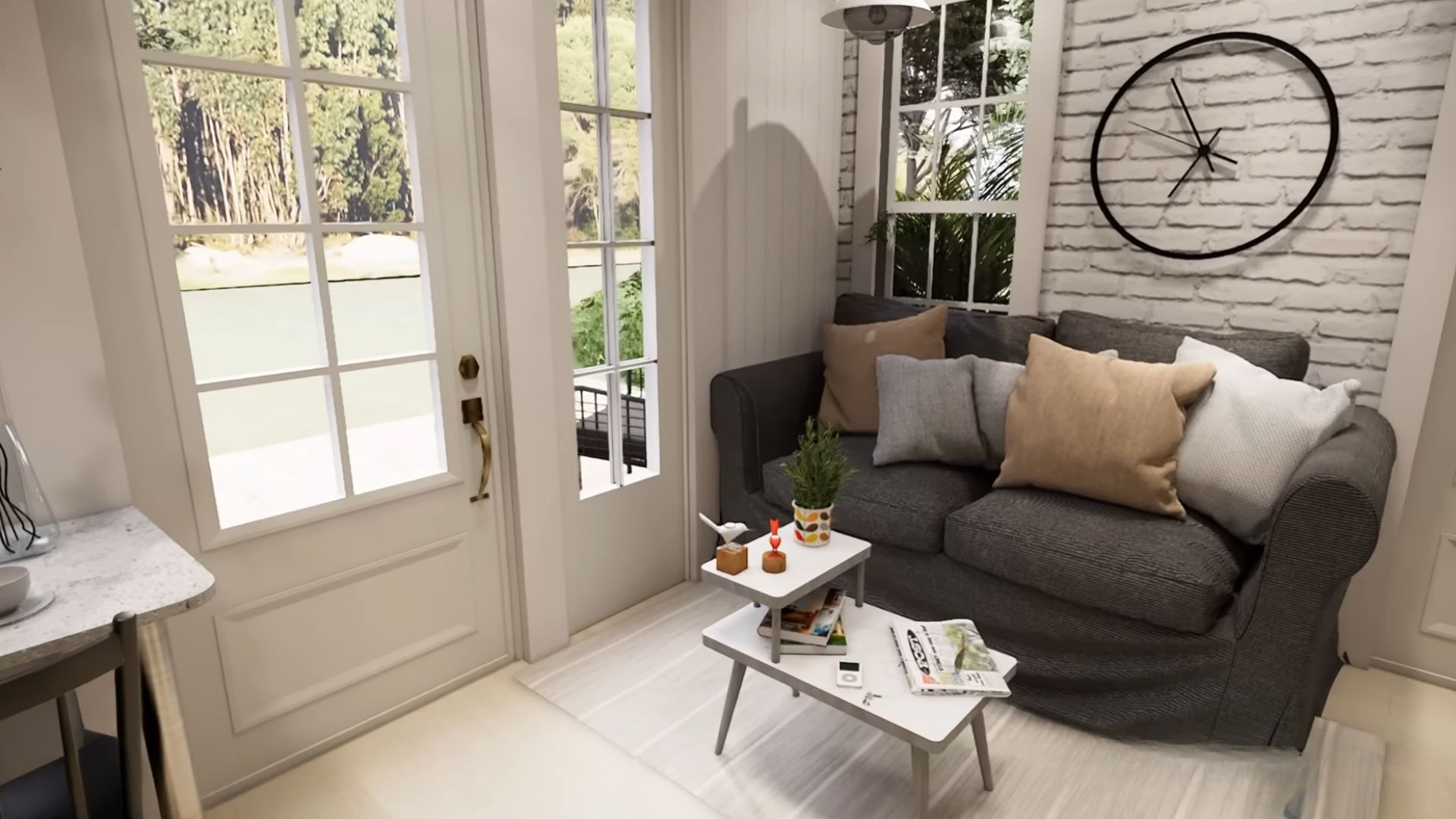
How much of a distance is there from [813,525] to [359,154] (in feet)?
4.65

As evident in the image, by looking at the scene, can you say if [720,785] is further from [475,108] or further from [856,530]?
[475,108]

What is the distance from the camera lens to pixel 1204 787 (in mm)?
1790

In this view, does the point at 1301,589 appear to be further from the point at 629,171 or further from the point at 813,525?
the point at 629,171

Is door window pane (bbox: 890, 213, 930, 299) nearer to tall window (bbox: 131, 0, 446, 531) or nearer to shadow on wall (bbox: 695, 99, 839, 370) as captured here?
shadow on wall (bbox: 695, 99, 839, 370)

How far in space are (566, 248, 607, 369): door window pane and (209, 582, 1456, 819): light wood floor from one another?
1.02 metres

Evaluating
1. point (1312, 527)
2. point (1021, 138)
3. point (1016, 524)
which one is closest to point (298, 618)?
point (1016, 524)

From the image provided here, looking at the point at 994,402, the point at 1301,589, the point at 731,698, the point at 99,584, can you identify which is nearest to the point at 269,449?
the point at 99,584

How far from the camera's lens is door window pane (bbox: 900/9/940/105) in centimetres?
300

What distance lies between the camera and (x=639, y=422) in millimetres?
2654

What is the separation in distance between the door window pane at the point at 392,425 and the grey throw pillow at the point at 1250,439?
2015 mm

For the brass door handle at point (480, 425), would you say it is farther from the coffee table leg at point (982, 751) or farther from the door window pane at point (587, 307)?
the coffee table leg at point (982, 751)

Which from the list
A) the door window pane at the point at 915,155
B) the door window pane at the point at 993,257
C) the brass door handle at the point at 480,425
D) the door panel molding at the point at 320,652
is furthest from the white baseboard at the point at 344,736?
the door window pane at the point at 915,155

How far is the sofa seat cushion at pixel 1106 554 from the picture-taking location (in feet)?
5.93

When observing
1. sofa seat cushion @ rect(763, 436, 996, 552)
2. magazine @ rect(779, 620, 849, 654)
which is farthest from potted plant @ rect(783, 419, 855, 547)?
sofa seat cushion @ rect(763, 436, 996, 552)
